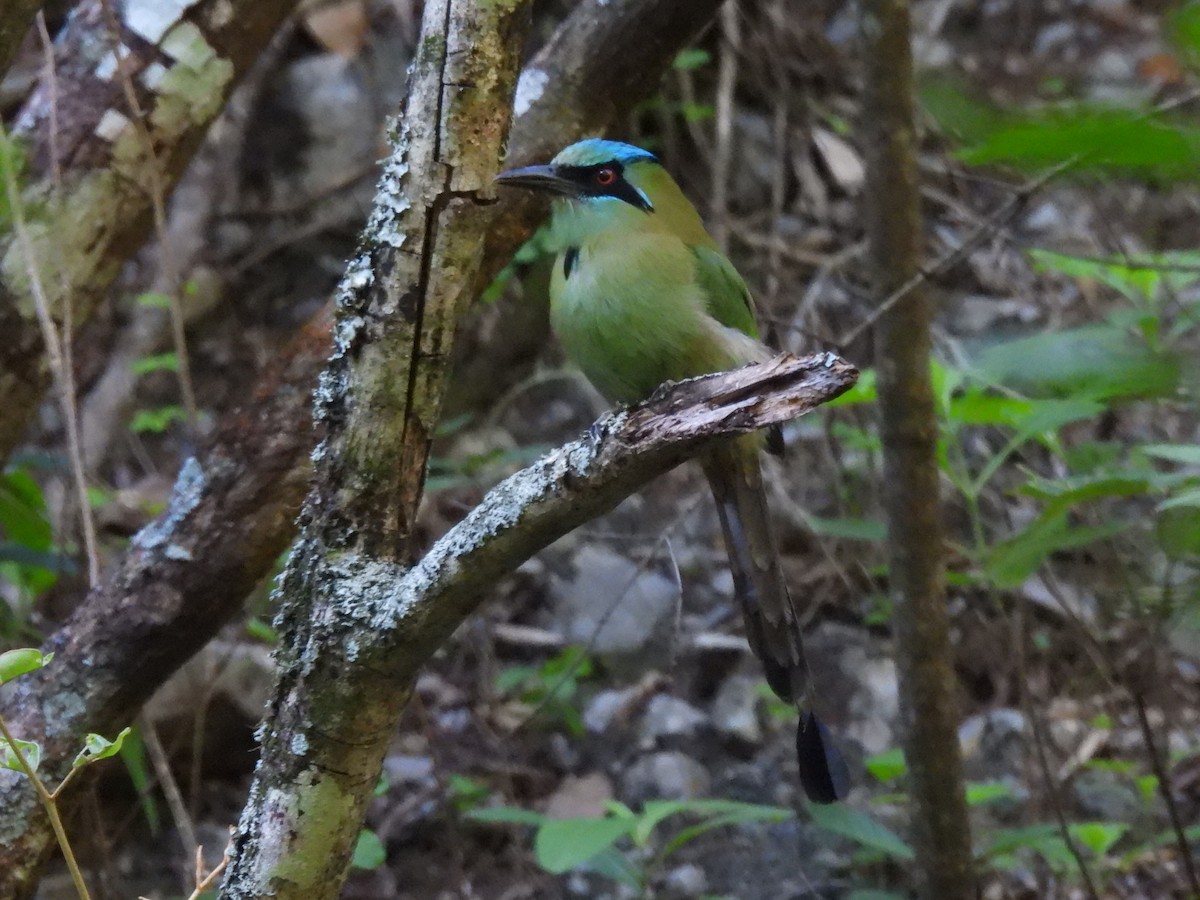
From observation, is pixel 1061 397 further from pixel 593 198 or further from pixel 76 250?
pixel 76 250

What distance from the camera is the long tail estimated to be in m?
1.97

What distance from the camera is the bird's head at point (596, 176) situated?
2.23 meters

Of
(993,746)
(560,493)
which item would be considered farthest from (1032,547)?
(993,746)

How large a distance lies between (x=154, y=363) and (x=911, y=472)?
2.67 meters

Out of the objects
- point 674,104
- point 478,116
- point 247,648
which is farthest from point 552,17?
point 478,116

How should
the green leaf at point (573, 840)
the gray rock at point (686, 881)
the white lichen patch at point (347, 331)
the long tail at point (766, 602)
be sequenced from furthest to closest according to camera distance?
the gray rock at point (686, 881), the green leaf at point (573, 840), the long tail at point (766, 602), the white lichen patch at point (347, 331)

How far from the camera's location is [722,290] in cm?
216

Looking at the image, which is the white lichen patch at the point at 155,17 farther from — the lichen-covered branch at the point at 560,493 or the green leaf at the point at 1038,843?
the green leaf at the point at 1038,843

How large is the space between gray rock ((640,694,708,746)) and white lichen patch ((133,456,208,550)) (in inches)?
68.5

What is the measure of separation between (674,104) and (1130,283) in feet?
8.67

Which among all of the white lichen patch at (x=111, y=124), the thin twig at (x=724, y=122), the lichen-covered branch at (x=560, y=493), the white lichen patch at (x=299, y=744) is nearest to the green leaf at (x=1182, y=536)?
the lichen-covered branch at (x=560, y=493)

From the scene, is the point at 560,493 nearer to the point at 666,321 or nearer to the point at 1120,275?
the point at 666,321

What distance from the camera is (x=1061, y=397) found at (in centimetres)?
218

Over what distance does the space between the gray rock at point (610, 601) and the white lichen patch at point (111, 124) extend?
2034mm
